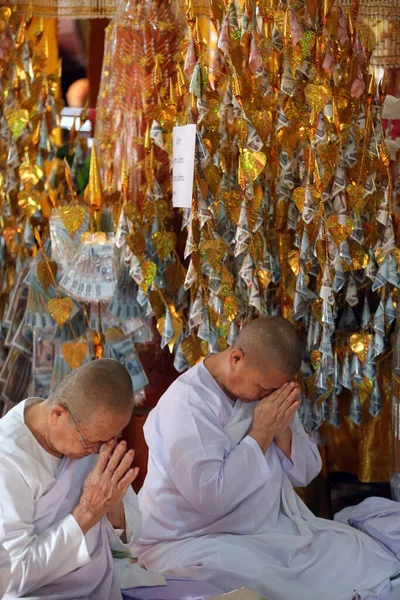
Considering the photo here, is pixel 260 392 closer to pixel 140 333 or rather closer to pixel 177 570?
pixel 177 570

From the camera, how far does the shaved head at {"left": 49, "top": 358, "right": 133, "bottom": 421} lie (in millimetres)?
2281

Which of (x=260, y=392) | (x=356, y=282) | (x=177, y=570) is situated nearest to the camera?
(x=177, y=570)

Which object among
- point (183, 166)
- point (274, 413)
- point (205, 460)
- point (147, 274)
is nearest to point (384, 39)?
point (183, 166)

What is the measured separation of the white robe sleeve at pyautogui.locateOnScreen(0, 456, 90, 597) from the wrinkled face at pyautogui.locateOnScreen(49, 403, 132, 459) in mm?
131

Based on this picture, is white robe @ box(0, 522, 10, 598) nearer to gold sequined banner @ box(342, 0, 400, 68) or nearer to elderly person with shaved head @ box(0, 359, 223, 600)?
elderly person with shaved head @ box(0, 359, 223, 600)

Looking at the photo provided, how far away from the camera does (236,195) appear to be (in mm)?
3592

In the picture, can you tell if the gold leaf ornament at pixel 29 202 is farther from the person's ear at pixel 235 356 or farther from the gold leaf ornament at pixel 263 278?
the person's ear at pixel 235 356

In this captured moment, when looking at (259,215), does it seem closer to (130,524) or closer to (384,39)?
(384,39)

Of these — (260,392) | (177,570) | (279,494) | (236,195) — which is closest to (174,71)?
(236,195)

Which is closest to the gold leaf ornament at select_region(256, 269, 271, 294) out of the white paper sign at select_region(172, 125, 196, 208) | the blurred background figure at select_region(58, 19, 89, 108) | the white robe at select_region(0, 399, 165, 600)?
the white paper sign at select_region(172, 125, 196, 208)

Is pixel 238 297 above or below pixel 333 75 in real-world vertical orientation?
below

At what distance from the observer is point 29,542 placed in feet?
7.23

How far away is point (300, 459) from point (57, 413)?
1072 millimetres

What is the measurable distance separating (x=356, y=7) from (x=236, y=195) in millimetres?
871
